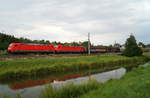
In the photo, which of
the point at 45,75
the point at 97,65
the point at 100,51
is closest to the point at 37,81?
the point at 45,75

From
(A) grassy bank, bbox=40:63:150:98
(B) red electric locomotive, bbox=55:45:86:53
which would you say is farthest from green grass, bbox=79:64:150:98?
(B) red electric locomotive, bbox=55:45:86:53

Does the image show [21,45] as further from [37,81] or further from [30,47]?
[37,81]

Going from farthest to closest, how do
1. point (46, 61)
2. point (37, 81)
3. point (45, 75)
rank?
point (46, 61) < point (45, 75) < point (37, 81)

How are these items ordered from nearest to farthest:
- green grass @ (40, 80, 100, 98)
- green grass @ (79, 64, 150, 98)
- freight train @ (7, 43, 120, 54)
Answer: green grass @ (79, 64, 150, 98) < green grass @ (40, 80, 100, 98) < freight train @ (7, 43, 120, 54)

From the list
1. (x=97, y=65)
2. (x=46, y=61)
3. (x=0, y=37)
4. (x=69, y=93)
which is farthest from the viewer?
(x=0, y=37)

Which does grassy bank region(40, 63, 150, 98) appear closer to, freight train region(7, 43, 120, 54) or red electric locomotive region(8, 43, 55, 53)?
red electric locomotive region(8, 43, 55, 53)

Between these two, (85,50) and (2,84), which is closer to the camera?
(2,84)

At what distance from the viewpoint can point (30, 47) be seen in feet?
134

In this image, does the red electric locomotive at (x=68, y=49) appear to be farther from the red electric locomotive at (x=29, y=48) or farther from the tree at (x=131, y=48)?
the tree at (x=131, y=48)

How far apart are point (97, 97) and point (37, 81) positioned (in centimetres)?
1333

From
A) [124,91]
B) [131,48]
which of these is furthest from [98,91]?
[131,48]

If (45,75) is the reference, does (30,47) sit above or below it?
above

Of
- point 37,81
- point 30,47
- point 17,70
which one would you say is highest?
point 30,47

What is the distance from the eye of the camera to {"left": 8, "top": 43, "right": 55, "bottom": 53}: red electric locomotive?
36.9 meters
